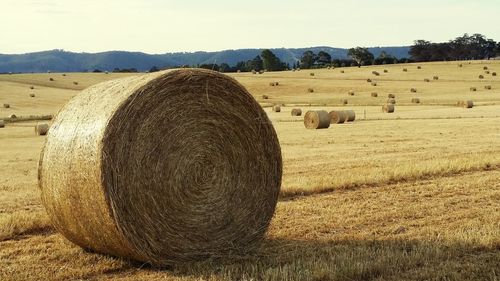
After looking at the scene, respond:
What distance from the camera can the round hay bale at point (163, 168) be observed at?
7.23 meters

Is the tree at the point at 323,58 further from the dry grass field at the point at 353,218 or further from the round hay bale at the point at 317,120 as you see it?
the dry grass field at the point at 353,218

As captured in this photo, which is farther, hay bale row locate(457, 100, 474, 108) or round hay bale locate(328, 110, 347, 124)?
hay bale row locate(457, 100, 474, 108)

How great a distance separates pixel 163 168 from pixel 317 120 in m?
20.5

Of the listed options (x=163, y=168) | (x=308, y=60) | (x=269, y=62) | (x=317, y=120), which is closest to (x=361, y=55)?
(x=308, y=60)

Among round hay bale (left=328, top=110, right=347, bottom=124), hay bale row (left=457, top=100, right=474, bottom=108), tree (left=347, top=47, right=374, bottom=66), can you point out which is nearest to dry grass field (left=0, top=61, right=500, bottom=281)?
round hay bale (left=328, top=110, right=347, bottom=124)

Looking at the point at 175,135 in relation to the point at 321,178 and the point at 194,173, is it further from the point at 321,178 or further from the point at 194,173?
the point at 321,178

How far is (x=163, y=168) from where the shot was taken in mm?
7766

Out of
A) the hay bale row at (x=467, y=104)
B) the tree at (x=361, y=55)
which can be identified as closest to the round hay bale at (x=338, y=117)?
the hay bale row at (x=467, y=104)

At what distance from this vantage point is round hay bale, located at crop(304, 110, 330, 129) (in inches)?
1099

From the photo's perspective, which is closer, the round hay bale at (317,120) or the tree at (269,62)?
the round hay bale at (317,120)

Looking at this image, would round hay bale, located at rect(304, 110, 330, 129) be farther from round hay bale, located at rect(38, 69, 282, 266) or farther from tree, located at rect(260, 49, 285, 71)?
tree, located at rect(260, 49, 285, 71)

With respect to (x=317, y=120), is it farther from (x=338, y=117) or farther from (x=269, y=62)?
(x=269, y=62)

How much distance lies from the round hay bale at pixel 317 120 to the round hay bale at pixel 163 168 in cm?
1935

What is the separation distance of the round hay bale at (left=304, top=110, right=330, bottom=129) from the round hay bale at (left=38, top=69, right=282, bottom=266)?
762 inches
